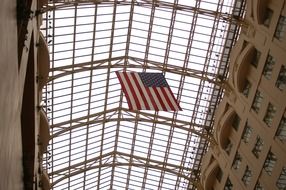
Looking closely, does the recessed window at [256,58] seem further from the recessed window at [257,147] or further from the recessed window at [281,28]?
the recessed window at [257,147]

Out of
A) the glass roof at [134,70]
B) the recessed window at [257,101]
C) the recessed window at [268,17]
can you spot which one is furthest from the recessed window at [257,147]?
the recessed window at [268,17]

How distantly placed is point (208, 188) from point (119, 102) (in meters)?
11.5

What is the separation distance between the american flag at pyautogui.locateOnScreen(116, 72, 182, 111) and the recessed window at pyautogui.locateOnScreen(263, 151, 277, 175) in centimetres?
674

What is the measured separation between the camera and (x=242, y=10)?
122 feet

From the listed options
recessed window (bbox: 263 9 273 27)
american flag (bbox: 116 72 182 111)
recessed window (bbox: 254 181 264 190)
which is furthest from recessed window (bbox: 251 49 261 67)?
recessed window (bbox: 254 181 264 190)

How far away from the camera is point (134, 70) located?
4347 centimetres

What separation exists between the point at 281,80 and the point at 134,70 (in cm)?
1553

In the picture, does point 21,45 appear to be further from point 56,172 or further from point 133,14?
Answer: point 56,172

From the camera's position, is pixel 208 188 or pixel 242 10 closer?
pixel 242 10

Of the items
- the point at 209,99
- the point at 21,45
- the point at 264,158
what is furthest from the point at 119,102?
the point at 21,45

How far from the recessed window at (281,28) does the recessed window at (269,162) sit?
24.7 ft

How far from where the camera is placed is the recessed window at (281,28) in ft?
102

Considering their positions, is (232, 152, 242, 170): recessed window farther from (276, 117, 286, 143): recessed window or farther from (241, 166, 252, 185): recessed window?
(276, 117, 286, 143): recessed window

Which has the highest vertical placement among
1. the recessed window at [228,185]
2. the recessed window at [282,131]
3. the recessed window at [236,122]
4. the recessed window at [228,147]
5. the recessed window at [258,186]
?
the recessed window at [282,131]
